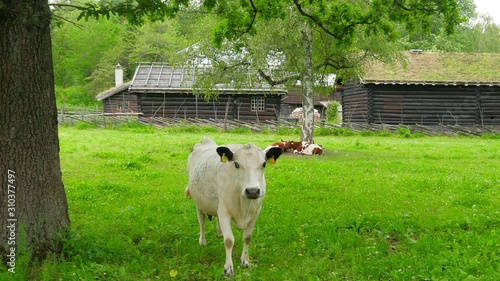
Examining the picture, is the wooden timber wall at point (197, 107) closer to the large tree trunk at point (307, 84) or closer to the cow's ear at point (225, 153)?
the large tree trunk at point (307, 84)

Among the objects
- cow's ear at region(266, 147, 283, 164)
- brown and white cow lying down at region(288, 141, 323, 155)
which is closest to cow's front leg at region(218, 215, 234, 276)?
cow's ear at region(266, 147, 283, 164)

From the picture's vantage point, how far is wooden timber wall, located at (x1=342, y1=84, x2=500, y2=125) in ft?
116

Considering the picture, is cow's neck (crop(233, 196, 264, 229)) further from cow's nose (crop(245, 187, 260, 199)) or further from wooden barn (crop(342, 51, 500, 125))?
wooden barn (crop(342, 51, 500, 125))

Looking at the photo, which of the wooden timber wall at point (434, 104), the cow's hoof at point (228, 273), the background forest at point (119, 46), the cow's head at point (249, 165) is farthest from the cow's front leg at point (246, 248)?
the background forest at point (119, 46)

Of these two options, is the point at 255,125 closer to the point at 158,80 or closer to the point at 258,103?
the point at 258,103

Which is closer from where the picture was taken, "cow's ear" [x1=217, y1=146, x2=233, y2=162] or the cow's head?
the cow's head

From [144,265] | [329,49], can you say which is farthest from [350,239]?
[329,49]

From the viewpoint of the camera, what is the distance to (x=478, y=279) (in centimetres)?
595

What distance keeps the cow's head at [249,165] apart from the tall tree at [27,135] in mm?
2145

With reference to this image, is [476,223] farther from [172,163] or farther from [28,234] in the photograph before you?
[172,163]

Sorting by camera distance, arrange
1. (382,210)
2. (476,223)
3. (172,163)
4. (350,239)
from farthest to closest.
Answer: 1. (172,163)
2. (382,210)
3. (476,223)
4. (350,239)

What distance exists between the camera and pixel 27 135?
636 centimetres

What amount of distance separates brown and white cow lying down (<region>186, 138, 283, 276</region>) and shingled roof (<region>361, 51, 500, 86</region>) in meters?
26.8

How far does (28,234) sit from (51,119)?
55.0 inches
